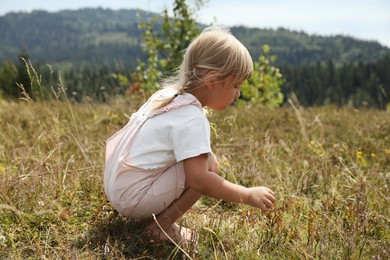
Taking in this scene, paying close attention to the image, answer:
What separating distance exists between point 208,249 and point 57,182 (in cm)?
129

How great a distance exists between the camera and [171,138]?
2.35 meters

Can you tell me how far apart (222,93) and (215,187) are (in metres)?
0.55

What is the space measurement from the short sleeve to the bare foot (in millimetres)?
508

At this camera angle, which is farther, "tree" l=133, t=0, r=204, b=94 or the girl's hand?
"tree" l=133, t=0, r=204, b=94

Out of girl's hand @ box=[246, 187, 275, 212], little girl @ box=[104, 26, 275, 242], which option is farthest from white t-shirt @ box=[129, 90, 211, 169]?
girl's hand @ box=[246, 187, 275, 212]

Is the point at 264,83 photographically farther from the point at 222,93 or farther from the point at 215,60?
the point at 215,60

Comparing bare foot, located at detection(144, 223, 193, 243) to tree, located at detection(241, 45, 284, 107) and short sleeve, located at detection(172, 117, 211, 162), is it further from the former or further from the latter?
tree, located at detection(241, 45, 284, 107)

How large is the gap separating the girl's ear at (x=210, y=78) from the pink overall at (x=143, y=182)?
0.42 ft

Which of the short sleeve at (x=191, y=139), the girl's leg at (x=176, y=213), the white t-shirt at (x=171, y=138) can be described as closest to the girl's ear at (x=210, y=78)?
the white t-shirt at (x=171, y=138)

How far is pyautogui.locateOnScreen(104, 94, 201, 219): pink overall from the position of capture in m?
2.43

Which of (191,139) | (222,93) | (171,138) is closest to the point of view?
(191,139)

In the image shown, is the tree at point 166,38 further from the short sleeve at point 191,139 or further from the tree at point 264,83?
the short sleeve at point 191,139

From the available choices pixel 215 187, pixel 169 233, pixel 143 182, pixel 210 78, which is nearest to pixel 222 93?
pixel 210 78

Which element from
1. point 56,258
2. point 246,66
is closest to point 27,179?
point 56,258
